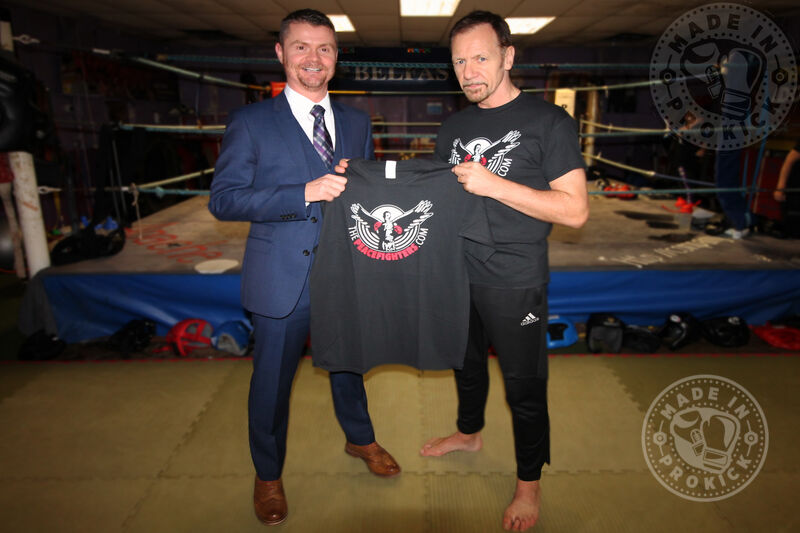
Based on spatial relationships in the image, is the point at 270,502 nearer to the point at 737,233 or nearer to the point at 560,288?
the point at 560,288

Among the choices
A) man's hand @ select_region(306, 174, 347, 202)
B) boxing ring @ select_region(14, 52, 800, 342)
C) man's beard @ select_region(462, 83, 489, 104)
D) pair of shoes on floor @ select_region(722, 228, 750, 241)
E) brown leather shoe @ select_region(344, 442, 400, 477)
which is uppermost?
man's beard @ select_region(462, 83, 489, 104)

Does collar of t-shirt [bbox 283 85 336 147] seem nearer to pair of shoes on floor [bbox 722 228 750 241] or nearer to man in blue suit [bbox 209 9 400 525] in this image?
man in blue suit [bbox 209 9 400 525]

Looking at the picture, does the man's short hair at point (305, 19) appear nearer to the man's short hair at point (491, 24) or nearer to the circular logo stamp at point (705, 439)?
the man's short hair at point (491, 24)

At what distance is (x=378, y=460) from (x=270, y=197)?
1254 millimetres

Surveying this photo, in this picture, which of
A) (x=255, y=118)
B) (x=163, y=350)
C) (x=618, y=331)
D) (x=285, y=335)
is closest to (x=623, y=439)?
(x=618, y=331)

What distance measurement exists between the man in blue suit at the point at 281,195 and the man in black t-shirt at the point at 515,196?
0.45 m

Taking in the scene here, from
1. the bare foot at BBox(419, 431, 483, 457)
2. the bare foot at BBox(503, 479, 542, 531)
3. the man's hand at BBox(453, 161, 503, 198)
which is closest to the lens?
the man's hand at BBox(453, 161, 503, 198)

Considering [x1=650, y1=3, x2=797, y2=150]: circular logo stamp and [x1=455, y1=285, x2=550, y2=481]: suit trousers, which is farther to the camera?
[x1=650, y1=3, x2=797, y2=150]: circular logo stamp

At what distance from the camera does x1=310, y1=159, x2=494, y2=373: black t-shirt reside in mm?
1559

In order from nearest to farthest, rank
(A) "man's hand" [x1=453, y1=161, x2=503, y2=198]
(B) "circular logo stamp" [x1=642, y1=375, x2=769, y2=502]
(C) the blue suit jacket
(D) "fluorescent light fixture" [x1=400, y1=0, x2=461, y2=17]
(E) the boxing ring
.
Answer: (A) "man's hand" [x1=453, y1=161, x2=503, y2=198], (C) the blue suit jacket, (B) "circular logo stamp" [x1=642, y1=375, x2=769, y2=502], (E) the boxing ring, (D) "fluorescent light fixture" [x1=400, y1=0, x2=461, y2=17]

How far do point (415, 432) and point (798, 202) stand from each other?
154 inches

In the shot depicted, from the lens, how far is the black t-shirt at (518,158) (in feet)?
4.93

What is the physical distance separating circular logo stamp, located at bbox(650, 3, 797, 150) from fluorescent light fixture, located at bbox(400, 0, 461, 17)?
3.23 m

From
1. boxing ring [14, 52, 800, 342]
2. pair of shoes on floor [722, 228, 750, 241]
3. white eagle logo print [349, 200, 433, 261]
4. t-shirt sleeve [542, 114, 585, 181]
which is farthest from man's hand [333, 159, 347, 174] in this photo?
pair of shoes on floor [722, 228, 750, 241]
